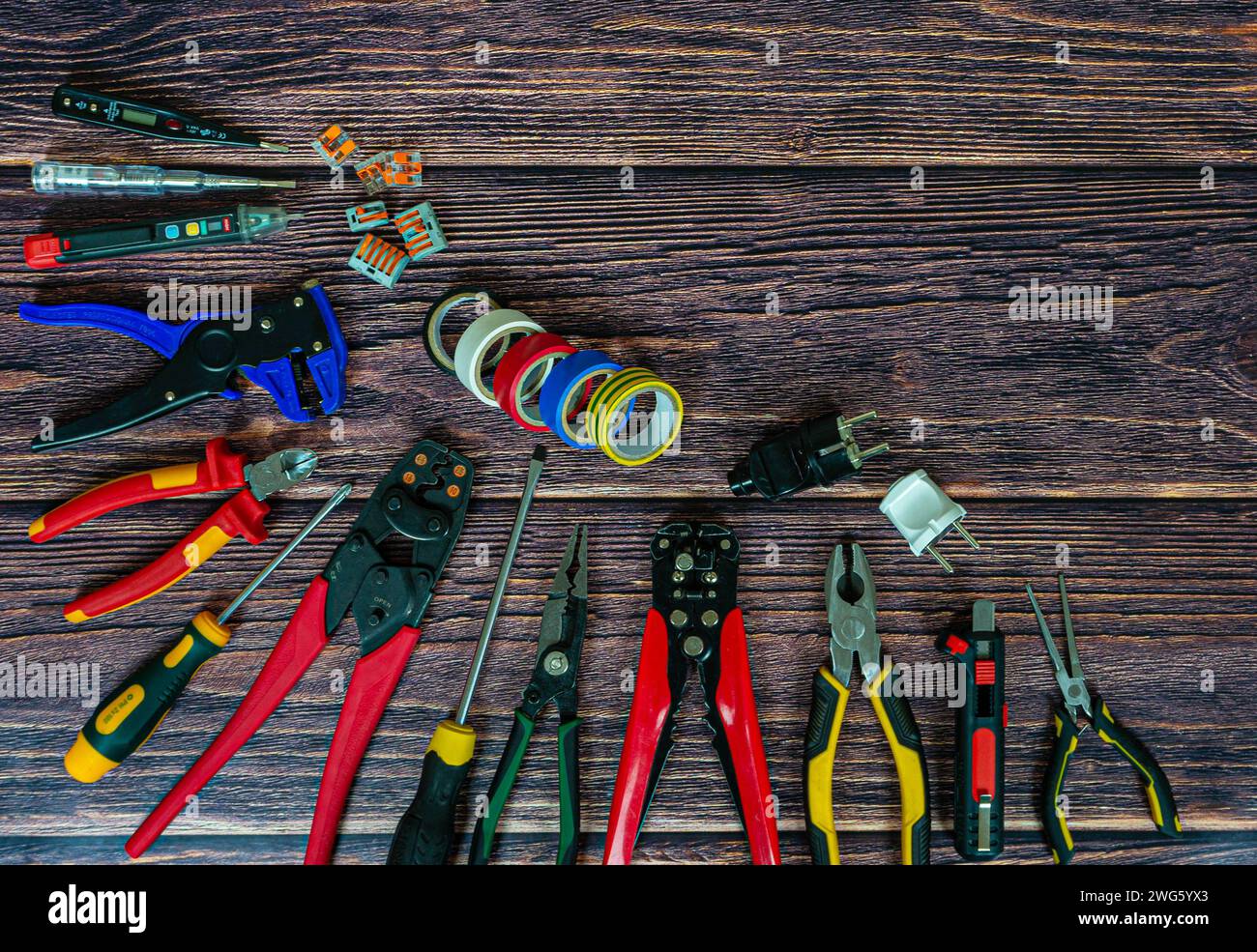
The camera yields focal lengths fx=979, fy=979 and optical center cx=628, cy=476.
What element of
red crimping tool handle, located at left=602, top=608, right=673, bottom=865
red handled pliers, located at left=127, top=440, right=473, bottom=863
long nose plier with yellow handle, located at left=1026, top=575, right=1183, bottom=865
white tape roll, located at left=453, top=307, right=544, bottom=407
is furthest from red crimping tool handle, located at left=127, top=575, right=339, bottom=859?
long nose plier with yellow handle, located at left=1026, top=575, right=1183, bottom=865

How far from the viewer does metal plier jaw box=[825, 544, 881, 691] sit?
146 centimetres

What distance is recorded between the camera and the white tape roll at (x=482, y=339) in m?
1.39

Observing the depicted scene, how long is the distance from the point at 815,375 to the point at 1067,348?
402 mm

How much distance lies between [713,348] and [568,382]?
0.28m

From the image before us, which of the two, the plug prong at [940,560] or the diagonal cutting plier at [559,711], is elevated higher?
the plug prong at [940,560]

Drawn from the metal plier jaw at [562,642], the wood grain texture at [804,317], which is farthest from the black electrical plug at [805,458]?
the metal plier jaw at [562,642]

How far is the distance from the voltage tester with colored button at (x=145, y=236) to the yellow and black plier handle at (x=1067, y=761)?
1.44 meters

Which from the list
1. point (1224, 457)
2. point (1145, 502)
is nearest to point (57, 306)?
point (1145, 502)

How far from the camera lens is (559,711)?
1.47 metres

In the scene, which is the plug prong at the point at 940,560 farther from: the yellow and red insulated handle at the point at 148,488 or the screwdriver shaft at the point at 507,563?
the yellow and red insulated handle at the point at 148,488

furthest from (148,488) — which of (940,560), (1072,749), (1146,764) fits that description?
(1146,764)

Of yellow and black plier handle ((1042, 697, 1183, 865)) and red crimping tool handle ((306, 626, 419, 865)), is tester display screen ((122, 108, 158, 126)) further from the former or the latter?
yellow and black plier handle ((1042, 697, 1183, 865))

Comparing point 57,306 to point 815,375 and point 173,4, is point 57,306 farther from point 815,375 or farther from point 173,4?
point 815,375

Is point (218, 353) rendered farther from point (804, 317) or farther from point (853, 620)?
point (853, 620)
